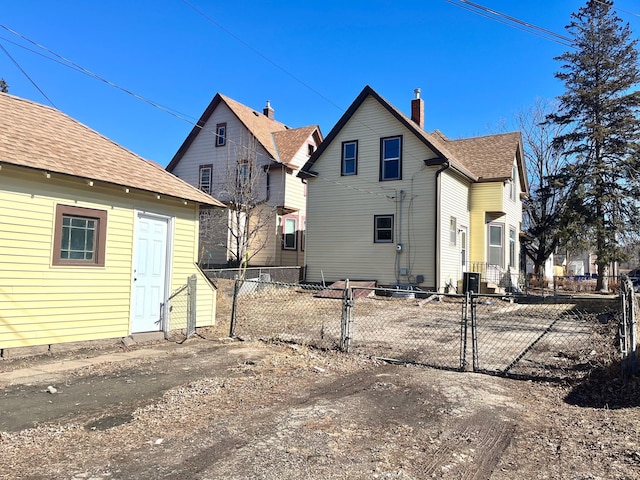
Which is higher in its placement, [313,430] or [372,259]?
[372,259]

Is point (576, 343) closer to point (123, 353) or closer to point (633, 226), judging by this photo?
point (123, 353)

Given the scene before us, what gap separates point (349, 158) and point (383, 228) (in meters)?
3.63

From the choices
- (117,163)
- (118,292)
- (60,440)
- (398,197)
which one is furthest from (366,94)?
(60,440)

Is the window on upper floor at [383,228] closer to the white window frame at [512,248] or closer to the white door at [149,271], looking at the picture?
the white window frame at [512,248]

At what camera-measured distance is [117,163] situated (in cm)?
927

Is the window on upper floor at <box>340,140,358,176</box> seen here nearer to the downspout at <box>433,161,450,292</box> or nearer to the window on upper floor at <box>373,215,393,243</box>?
the window on upper floor at <box>373,215,393,243</box>

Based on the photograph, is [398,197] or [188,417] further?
[398,197]

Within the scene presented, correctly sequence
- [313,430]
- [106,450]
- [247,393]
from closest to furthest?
[106,450]
[313,430]
[247,393]

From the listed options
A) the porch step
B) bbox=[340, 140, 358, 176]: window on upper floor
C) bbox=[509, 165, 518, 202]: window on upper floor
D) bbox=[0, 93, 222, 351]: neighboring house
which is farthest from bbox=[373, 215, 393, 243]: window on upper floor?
bbox=[0, 93, 222, 351]: neighboring house

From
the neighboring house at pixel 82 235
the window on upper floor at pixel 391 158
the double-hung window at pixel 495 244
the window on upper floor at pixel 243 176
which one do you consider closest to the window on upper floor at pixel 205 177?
the window on upper floor at pixel 243 176

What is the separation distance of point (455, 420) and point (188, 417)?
2.84 meters

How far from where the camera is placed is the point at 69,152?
8.43 meters

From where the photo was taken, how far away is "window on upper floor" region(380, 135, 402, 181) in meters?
19.6

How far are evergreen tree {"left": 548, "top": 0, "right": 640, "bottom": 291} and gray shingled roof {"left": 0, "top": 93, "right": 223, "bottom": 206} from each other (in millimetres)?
23372
